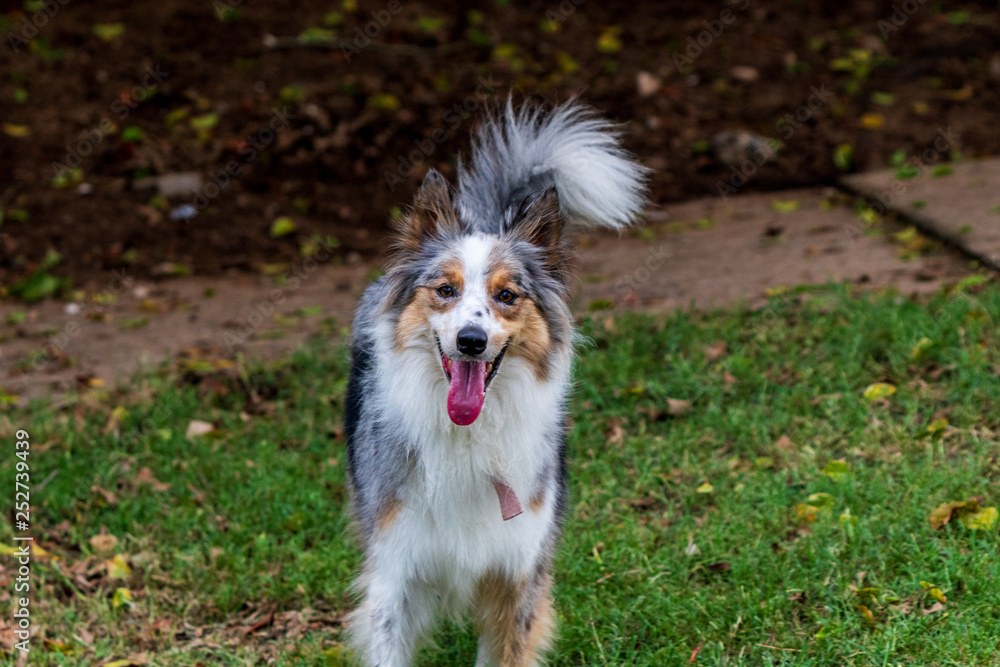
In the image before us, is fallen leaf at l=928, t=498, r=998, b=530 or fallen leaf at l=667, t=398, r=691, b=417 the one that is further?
fallen leaf at l=667, t=398, r=691, b=417

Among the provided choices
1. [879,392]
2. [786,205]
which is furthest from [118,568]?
[786,205]

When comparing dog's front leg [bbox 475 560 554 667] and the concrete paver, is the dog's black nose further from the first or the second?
the concrete paver

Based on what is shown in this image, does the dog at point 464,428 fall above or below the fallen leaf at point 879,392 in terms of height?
above

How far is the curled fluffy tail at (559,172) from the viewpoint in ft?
13.0

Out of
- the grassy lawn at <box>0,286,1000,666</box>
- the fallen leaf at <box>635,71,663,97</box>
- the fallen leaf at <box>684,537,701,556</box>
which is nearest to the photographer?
the grassy lawn at <box>0,286,1000,666</box>

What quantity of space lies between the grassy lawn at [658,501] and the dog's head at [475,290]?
1.27 metres

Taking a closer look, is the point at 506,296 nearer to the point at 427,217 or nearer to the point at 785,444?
the point at 427,217

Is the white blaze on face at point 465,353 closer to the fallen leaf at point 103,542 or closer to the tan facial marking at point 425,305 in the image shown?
the tan facial marking at point 425,305

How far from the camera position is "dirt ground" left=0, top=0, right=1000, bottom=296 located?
28.1 ft

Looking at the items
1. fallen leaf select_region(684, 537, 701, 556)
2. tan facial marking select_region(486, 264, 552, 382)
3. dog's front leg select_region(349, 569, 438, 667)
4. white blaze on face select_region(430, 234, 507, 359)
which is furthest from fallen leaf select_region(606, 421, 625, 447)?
white blaze on face select_region(430, 234, 507, 359)

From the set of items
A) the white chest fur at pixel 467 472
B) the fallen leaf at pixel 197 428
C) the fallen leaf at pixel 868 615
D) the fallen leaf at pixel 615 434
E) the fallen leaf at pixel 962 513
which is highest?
the white chest fur at pixel 467 472

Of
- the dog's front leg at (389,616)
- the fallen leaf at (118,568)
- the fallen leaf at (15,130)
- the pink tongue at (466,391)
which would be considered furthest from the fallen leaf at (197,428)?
the fallen leaf at (15,130)

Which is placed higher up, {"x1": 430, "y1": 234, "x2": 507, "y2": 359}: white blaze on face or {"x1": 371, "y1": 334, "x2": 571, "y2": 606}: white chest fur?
{"x1": 430, "y1": 234, "x2": 507, "y2": 359}: white blaze on face

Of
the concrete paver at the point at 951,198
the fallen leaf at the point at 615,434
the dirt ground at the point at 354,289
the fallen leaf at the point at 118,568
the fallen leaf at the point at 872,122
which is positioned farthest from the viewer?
the fallen leaf at the point at 872,122
